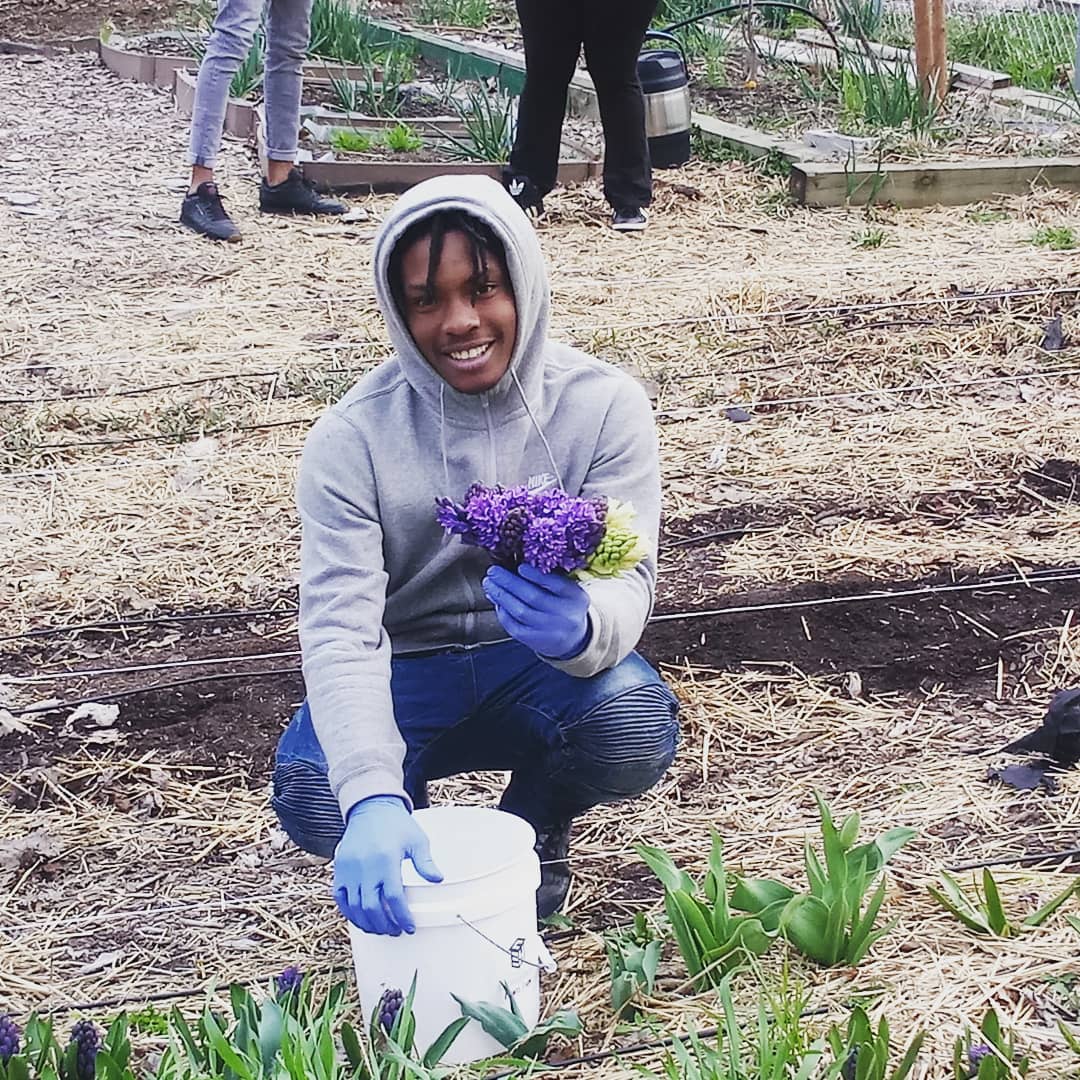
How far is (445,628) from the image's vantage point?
2.19 metres

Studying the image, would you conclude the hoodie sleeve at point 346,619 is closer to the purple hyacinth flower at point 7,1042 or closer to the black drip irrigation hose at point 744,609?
the purple hyacinth flower at point 7,1042

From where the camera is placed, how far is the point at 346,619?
2.00 metres

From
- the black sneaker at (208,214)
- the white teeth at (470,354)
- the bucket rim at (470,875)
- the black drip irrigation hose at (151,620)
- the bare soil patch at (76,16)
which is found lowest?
the black drip irrigation hose at (151,620)

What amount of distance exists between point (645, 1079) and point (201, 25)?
10.1 meters

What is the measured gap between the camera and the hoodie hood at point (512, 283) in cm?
196

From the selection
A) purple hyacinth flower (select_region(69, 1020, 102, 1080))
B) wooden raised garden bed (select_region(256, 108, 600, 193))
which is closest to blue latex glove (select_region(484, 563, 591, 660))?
purple hyacinth flower (select_region(69, 1020, 102, 1080))

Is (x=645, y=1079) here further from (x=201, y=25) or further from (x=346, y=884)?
(x=201, y=25)

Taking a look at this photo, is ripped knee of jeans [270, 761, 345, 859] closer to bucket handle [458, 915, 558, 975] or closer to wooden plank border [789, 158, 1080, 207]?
bucket handle [458, 915, 558, 975]

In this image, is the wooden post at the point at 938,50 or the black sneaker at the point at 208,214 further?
the wooden post at the point at 938,50

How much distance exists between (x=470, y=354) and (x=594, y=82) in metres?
4.05

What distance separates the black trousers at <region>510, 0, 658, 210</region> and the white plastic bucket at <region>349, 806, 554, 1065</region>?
422 centimetres

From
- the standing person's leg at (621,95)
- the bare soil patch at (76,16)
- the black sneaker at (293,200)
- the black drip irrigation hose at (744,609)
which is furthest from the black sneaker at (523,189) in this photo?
the bare soil patch at (76,16)

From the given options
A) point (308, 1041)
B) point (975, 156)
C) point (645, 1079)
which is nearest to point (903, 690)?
point (645, 1079)

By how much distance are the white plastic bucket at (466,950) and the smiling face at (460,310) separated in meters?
0.57
